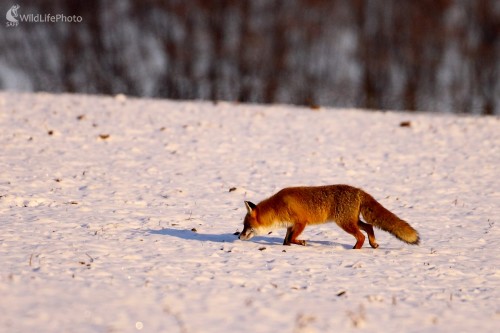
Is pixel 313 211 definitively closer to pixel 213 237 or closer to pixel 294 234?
pixel 294 234

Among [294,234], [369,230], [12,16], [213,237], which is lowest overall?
[213,237]

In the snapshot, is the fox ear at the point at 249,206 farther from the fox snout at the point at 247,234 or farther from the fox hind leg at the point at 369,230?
the fox hind leg at the point at 369,230

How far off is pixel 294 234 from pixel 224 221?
7.26 feet

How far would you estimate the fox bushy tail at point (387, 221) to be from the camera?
10.2 metres

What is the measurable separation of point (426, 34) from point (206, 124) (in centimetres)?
2786

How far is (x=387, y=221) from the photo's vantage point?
10320mm

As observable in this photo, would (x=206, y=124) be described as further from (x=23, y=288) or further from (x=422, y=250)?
(x=23, y=288)

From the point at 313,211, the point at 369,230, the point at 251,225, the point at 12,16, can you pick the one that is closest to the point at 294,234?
the point at 313,211

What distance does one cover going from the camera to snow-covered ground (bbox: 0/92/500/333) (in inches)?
308

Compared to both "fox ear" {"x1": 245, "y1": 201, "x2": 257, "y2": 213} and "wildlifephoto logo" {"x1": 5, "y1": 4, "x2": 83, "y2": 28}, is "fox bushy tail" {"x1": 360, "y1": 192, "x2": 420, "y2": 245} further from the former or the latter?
"wildlifephoto logo" {"x1": 5, "y1": 4, "x2": 83, "y2": 28}

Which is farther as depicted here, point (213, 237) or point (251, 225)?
point (213, 237)

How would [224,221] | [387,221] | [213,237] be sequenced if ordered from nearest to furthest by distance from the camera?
1. [387,221]
2. [213,237]
3. [224,221]

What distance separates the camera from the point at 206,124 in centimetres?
2133

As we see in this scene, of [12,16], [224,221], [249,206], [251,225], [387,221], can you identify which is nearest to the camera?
[387,221]
